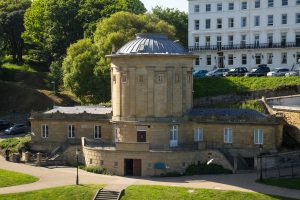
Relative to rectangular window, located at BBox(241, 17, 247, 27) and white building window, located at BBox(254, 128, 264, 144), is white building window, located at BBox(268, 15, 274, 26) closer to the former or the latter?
rectangular window, located at BBox(241, 17, 247, 27)

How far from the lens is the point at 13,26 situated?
10856 centimetres

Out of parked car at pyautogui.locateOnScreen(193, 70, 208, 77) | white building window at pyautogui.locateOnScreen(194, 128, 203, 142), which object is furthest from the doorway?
parked car at pyautogui.locateOnScreen(193, 70, 208, 77)

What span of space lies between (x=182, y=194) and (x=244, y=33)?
4632cm

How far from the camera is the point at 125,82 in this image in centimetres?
5856

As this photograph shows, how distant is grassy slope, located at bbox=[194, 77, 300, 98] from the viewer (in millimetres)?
72312

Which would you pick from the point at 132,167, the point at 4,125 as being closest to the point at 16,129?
the point at 4,125

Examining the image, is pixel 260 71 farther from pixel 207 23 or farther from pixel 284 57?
pixel 207 23

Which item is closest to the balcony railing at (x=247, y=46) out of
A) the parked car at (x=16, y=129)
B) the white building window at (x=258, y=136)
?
the parked car at (x=16, y=129)

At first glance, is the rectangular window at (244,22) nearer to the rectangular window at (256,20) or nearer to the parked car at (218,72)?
the rectangular window at (256,20)

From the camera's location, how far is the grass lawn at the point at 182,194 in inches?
1816

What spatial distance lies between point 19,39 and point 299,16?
175 feet

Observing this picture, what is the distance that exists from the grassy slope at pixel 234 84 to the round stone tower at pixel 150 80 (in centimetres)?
1451

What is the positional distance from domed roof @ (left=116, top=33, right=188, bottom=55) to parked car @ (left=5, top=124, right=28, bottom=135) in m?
24.9

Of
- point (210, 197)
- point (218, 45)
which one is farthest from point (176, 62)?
point (218, 45)
